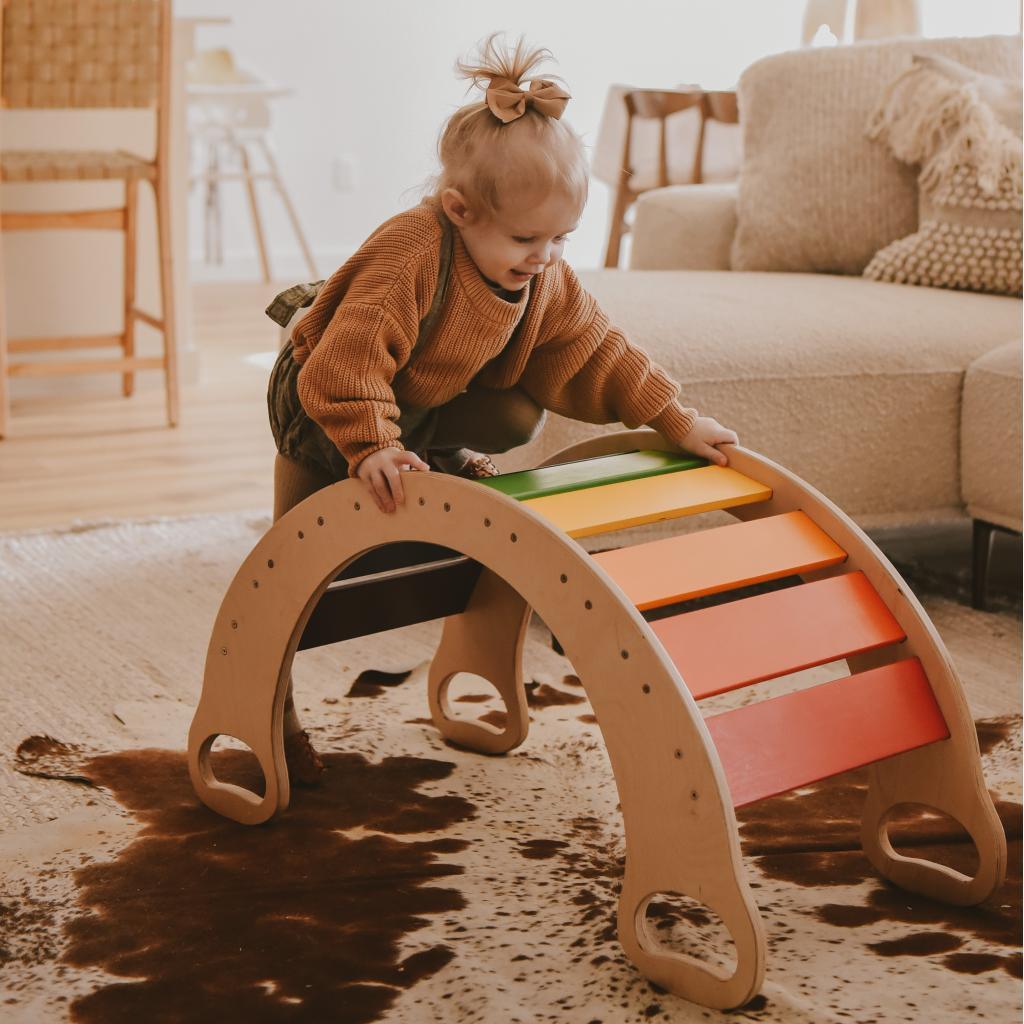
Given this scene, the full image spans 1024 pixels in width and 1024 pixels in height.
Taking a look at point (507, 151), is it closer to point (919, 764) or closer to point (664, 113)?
point (919, 764)

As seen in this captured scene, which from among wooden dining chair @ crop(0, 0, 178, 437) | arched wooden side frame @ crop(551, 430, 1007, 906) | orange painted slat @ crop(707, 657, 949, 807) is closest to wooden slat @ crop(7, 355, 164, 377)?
wooden dining chair @ crop(0, 0, 178, 437)

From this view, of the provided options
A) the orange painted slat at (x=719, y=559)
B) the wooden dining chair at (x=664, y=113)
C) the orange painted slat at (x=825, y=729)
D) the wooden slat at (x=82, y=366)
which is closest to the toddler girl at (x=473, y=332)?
the orange painted slat at (x=719, y=559)

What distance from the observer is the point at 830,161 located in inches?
95.6

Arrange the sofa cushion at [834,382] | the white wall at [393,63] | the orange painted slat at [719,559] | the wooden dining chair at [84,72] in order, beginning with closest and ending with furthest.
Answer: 1. the orange painted slat at [719,559]
2. the sofa cushion at [834,382]
3. the wooden dining chair at [84,72]
4. the white wall at [393,63]

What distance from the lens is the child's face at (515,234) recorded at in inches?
46.4

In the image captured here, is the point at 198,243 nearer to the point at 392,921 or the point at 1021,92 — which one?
the point at 1021,92

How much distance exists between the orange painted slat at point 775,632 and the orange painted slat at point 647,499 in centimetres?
9

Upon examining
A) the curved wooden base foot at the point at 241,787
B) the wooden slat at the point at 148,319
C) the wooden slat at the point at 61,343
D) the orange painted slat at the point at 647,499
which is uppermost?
the orange painted slat at the point at 647,499

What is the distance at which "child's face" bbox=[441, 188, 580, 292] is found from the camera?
1.18m

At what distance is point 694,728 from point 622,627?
94 millimetres

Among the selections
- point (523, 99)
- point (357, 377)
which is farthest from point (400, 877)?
point (523, 99)

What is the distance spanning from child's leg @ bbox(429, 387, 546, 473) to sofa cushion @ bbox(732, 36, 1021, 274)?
1218mm

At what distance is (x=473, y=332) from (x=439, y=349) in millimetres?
36

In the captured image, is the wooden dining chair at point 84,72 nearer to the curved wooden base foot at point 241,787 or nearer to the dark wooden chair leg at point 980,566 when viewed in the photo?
the curved wooden base foot at point 241,787
